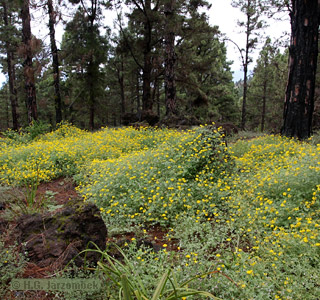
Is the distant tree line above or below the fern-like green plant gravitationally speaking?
above

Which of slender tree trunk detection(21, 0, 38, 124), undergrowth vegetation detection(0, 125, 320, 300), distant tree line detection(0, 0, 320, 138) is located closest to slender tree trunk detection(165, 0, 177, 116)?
distant tree line detection(0, 0, 320, 138)

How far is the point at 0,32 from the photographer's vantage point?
1753 centimetres

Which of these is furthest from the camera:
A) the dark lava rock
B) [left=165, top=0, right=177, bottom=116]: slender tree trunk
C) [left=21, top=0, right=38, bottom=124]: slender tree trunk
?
[left=21, top=0, right=38, bottom=124]: slender tree trunk

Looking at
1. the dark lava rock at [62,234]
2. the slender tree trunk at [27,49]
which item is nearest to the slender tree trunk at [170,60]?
the slender tree trunk at [27,49]

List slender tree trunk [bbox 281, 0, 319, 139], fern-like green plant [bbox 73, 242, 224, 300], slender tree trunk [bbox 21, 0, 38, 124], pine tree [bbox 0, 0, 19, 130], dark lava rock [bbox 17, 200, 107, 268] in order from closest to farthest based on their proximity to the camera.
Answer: fern-like green plant [bbox 73, 242, 224, 300] < dark lava rock [bbox 17, 200, 107, 268] < slender tree trunk [bbox 281, 0, 319, 139] < slender tree trunk [bbox 21, 0, 38, 124] < pine tree [bbox 0, 0, 19, 130]

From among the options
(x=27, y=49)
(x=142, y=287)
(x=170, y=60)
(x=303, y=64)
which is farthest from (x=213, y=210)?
(x=27, y=49)

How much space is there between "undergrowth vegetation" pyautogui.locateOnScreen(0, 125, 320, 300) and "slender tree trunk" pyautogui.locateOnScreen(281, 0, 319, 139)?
8.07ft

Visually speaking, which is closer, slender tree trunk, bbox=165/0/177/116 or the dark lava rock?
the dark lava rock

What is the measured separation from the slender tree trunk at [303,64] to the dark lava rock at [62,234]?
770cm

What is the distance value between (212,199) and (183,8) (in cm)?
1224

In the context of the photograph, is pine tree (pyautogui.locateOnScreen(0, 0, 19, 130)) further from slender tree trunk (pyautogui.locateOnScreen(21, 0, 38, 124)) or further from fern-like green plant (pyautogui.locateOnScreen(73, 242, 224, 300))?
fern-like green plant (pyautogui.locateOnScreen(73, 242, 224, 300))

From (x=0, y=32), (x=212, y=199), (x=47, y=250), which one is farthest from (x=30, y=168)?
(x=0, y=32)

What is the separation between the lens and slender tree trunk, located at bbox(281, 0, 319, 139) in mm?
7895

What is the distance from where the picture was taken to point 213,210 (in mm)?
3688
